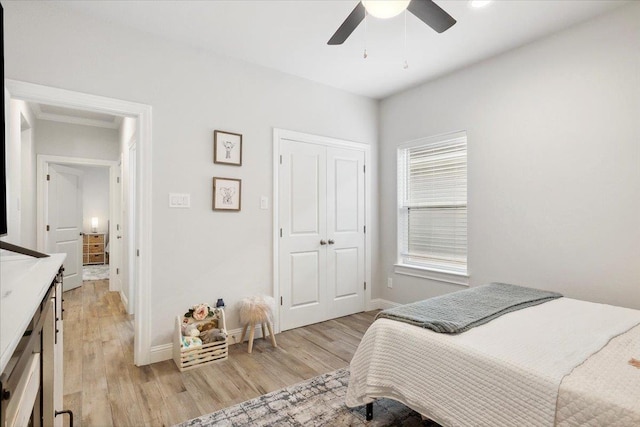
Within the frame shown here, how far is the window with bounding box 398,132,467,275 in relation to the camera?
3414 mm

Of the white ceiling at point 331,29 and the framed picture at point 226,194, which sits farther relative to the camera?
the framed picture at point 226,194

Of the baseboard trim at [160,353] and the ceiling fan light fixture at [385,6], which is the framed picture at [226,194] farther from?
the ceiling fan light fixture at [385,6]

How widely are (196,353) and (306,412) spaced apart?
1.08 m

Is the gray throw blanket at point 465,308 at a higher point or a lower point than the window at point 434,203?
lower

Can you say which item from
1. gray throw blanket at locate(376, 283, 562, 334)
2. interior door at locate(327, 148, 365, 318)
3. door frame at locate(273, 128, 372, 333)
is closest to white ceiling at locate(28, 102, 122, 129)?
door frame at locate(273, 128, 372, 333)

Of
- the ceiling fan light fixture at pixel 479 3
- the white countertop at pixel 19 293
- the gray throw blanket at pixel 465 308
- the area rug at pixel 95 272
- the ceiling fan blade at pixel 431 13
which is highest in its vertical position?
the ceiling fan light fixture at pixel 479 3

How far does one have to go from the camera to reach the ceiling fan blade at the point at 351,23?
69.9 inches

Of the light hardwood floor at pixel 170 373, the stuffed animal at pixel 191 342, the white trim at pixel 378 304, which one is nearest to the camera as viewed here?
the light hardwood floor at pixel 170 373

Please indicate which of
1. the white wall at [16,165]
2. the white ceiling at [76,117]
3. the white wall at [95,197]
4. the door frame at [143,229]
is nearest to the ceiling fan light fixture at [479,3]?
the door frame at [143,229]

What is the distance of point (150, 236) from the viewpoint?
267 centimetres

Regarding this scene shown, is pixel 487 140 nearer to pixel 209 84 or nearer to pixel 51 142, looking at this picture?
pixel 209 84

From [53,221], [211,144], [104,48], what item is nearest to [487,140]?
[211,144]

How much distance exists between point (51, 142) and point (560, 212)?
19.9ft

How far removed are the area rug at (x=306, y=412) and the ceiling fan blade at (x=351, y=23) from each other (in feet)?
7.44
